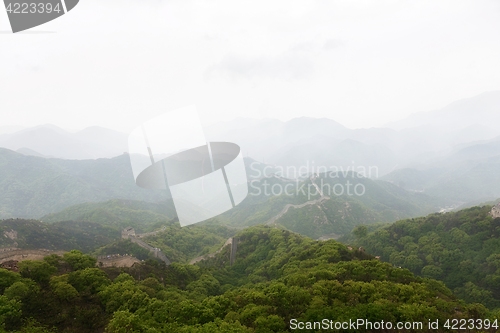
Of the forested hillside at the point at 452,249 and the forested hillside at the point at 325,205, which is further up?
the forested hillside at the point at 452,249

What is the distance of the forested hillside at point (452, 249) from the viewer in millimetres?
23472

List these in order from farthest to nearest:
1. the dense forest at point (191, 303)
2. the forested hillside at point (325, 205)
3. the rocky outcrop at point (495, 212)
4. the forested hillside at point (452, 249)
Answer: the forested hillside at point (325, 205)
the rocky outcrop at point (495, 212)
the forested hillside at point (452, 249)
the dense forest at point (191, 303)

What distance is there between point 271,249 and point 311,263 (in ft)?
34.8

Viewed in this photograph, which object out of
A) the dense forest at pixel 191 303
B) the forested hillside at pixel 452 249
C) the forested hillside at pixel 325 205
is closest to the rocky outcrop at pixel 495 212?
the forested hillside at pixel 452 249

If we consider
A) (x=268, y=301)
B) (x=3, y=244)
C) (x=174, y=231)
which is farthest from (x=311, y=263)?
(x=3, y=244)

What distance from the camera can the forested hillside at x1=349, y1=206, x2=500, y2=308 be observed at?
23.5 m

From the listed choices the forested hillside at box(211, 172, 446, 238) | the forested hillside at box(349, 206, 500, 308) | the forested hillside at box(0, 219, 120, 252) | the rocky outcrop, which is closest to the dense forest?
the forested hillside at box(349, 206, 500, 308)

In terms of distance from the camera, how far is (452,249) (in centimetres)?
2919

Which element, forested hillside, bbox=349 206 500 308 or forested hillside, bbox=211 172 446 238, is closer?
forested hillside, bbox=349 206 500 308

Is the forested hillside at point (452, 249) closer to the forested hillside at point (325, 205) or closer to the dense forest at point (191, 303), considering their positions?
the dense forest at point (191, 303)

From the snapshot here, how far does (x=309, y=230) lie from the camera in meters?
57.3

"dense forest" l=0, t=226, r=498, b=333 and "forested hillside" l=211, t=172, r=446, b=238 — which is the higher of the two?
"dense forest" l=0, t=226, r=498, b=333

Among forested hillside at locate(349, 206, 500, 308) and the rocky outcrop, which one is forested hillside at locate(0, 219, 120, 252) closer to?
forested hillside at locate(349, 206, 500, 308)

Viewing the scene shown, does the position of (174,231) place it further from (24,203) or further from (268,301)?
(24,203)
